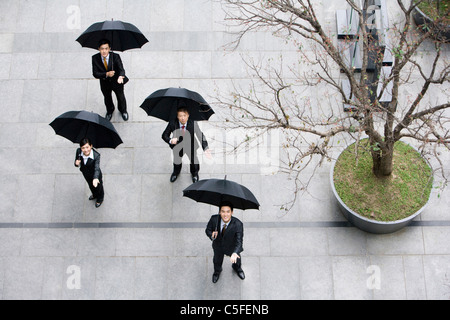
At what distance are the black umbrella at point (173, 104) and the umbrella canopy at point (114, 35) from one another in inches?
58.9

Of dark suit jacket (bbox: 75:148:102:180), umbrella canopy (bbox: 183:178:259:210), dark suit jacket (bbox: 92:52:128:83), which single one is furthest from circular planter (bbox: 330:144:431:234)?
dark suit jacket (bbox: 92:52:128:83)

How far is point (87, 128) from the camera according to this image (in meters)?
9.12

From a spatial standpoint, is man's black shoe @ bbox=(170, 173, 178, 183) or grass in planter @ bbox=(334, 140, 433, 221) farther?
man's black shoe @ bbox=(170, 173, 178, 183)

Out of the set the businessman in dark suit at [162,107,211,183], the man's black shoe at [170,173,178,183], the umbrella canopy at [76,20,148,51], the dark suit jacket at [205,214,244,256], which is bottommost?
the dark suit jacket at [205,214,244,256]

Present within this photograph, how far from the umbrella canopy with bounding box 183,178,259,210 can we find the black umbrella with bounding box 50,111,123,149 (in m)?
1.88

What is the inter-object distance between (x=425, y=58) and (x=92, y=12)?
7726mm

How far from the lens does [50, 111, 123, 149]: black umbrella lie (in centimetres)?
897

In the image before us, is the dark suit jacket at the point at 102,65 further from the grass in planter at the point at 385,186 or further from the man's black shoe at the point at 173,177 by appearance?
the grass in planter at the point at 385,186

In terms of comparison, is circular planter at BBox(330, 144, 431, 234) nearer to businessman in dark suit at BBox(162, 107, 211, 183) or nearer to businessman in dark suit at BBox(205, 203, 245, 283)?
businessman in dark suit at BBox(205, 203, 245, 283)

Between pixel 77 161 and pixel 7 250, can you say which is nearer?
pixel 77 161
